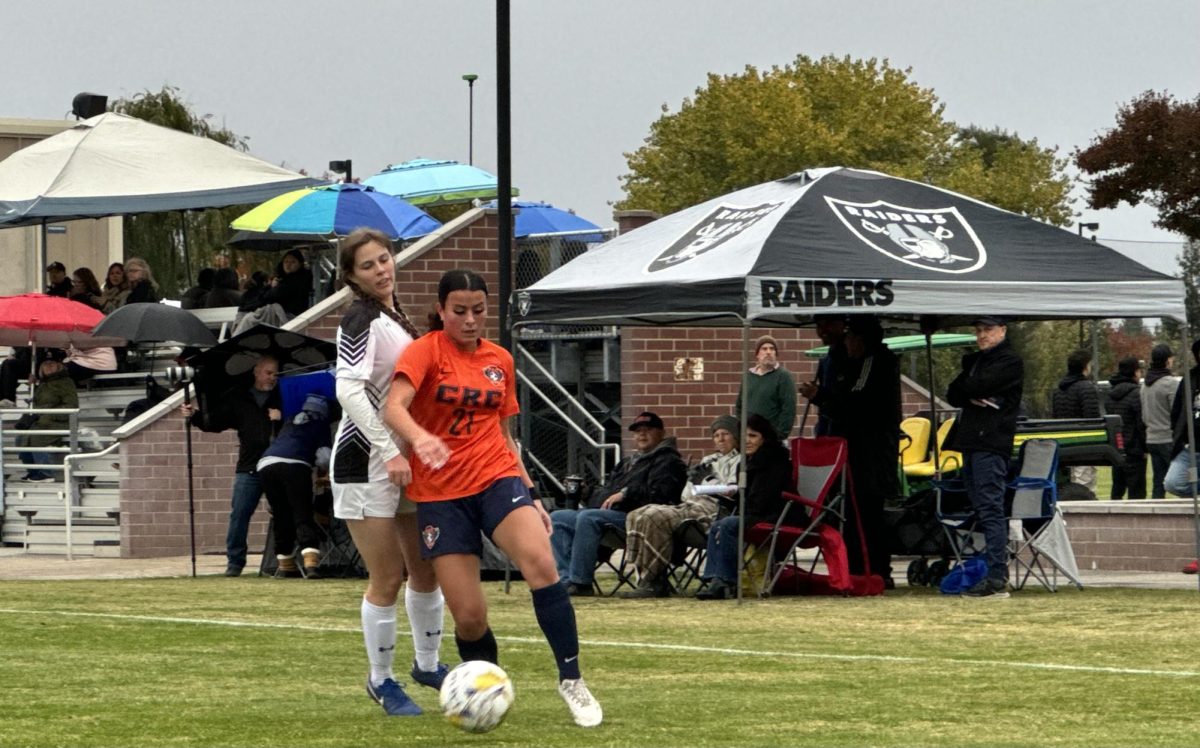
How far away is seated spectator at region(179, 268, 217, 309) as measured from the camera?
88.7ft

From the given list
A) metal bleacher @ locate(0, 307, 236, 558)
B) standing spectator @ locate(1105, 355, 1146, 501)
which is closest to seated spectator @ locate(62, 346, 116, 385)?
metal bleacher @ locate(0, 307, 236, 558)

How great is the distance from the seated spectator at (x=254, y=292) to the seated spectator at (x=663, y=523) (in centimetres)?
1020

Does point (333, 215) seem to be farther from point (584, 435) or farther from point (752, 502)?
point (752, 502)

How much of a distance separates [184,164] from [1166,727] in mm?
19310

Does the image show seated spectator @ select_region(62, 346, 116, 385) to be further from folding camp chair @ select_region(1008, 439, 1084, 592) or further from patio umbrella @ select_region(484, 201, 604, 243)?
folding camp chair @ select_region(1008, 439, 1084, 592)

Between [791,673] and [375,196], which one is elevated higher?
[375,196]

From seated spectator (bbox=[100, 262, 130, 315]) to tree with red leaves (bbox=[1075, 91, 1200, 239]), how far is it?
21.0 m

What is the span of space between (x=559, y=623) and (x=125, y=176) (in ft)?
60.2

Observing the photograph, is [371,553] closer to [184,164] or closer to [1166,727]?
[1166,727]

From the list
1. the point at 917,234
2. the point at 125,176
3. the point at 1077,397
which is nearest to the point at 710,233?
the point at 917,234

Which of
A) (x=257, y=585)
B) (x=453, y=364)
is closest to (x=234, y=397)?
(x=257, y=585)

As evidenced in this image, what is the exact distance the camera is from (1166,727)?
27.2ft

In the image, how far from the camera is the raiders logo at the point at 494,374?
27.9ft

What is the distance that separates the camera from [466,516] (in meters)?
8.36
